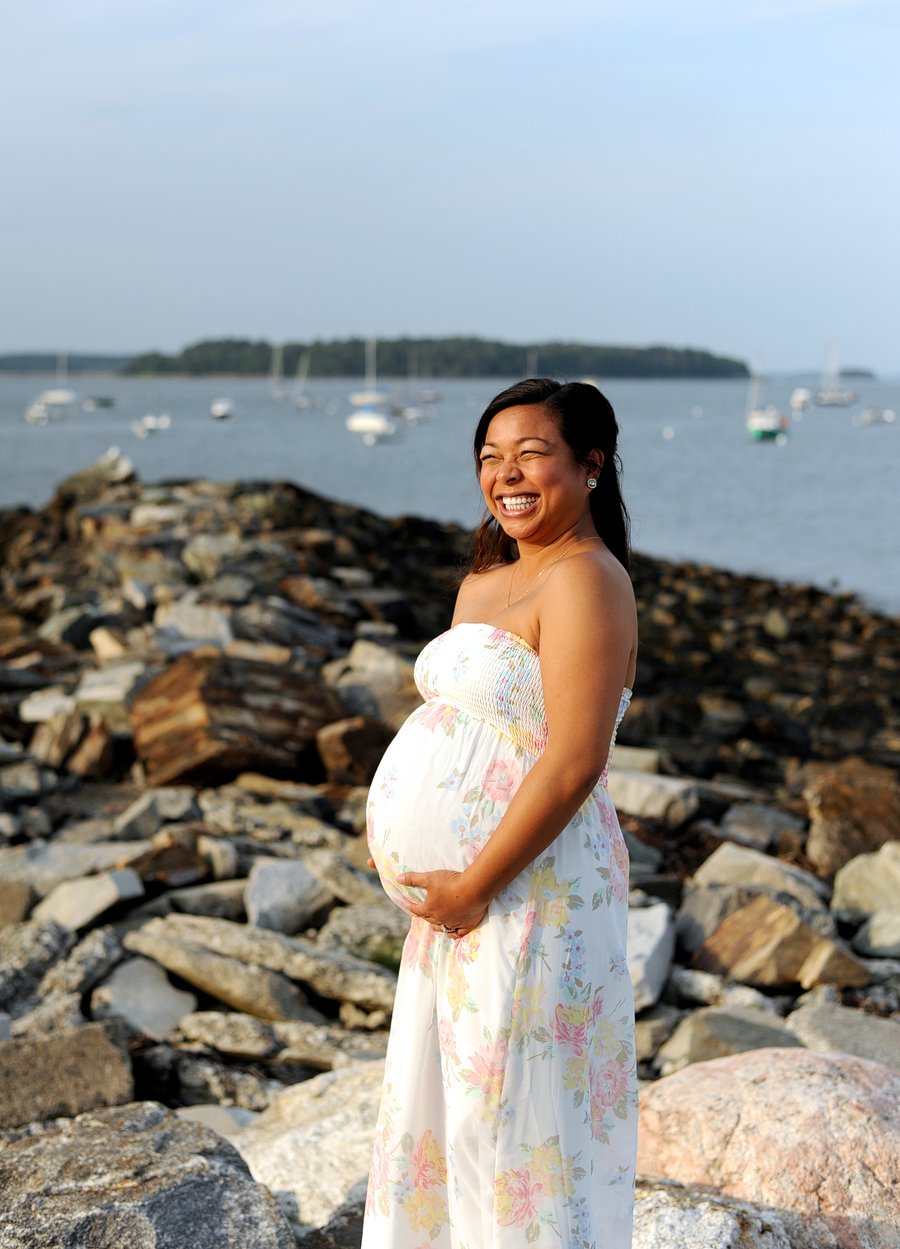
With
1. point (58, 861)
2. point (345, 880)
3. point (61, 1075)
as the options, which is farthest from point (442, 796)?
point (58, 861)

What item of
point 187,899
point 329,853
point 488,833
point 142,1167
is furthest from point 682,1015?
point 488,833

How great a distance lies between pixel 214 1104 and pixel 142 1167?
1638mm

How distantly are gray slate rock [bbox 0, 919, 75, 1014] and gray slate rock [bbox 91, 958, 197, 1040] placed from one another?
1.02ft

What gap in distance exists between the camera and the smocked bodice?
2365 millimetres

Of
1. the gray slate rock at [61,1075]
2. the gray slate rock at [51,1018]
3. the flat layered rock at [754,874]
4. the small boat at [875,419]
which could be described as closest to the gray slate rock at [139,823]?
the gray slate rock at [51,1018]

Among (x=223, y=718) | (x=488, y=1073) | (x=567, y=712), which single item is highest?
(x=567, y=712)

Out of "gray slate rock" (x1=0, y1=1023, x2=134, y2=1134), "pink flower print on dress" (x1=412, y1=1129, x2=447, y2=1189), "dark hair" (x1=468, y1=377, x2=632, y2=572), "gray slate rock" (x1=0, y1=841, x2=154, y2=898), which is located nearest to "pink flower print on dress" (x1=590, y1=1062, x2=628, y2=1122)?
"pink flower print on dress" (x1=412, y1=1129, x2=447, y2=1189)

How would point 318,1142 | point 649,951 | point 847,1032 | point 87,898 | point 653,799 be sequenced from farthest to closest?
point 653,799 < point 87,898 < point 649,951 < point 847,1032 < point 318,1142

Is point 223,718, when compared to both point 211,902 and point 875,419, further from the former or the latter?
point 875,419

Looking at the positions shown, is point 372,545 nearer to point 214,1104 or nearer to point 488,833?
point 214,1104

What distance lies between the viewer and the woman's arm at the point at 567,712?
225 centimetres

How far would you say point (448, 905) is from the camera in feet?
7.75

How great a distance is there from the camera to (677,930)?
6.00 m

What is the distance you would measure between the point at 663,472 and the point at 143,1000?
54043 mm
